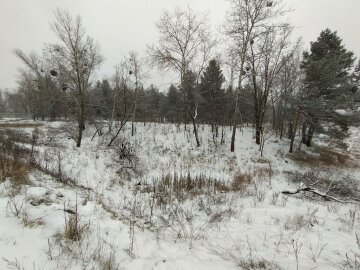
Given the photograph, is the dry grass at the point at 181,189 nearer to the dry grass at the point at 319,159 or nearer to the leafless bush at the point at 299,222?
the leafless bush at the point at 299,222

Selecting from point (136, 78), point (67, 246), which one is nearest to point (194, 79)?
point (136, 78)

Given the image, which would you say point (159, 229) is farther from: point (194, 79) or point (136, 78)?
point (136, 78)

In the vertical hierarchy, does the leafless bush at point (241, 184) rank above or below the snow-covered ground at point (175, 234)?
below

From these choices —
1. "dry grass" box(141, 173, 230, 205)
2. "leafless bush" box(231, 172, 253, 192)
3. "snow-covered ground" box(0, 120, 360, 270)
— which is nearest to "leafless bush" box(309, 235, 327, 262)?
"snow-covered ground" box(0, 120, 360, 270)

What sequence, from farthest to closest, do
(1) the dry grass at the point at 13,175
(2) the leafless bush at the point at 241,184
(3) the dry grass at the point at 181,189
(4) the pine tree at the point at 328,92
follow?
(4) the pine tree at the point at 328,92
(2) the leafless bush at the point at 241,184
(3) the dry grass at the point at 181,189
(1) the dry grass at the point at 13,175

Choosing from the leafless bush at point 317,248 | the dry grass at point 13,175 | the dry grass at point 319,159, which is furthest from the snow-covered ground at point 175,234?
the dry grass at point 319,159

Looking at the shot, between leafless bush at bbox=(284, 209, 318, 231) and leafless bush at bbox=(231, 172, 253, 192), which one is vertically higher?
leafless bush at bbox=(284, 209, 318, 231)

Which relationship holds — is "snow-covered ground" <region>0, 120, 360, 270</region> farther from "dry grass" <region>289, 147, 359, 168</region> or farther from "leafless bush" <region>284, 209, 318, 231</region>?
"dry grass" <region>289, 147, 359, 168</region>

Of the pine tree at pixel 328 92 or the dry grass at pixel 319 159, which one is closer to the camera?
the pine tree at pixel 328 92

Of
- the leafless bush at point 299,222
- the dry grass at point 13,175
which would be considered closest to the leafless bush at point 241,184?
the leafless bush at point 299,222

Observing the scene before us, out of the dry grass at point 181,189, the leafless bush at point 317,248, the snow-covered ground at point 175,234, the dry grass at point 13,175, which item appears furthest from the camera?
the dry grass at point 181,189

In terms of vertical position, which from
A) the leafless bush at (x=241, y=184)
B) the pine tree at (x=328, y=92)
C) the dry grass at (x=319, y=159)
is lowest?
the dry grass at (x=319, y=159)

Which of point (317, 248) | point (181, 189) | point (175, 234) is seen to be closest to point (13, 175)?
point (175, 234)

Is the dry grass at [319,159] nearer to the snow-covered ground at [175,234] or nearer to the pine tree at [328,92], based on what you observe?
the pine tree at [328,92]
